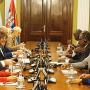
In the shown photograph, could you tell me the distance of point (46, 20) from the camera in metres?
10.2

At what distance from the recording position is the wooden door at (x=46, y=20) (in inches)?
400

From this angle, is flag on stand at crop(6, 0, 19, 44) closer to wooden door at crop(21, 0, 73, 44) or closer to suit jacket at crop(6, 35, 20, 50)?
wooden door at crop(21, 0, 73, 44)

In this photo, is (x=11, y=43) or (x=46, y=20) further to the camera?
(x=46, y=20)

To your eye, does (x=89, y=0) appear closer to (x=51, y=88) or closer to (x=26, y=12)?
(x=26, y=12)

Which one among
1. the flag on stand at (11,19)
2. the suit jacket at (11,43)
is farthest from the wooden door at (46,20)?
the suit jacket at (11,43)

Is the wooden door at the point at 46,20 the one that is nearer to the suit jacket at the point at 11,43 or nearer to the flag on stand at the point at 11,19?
the flag on stand at the point at 11,19

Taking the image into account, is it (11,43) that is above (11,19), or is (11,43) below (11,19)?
Answer: below

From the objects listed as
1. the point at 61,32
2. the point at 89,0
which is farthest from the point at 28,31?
the point at 89,0

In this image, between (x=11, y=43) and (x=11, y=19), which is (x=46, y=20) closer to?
(x=11, y=19)

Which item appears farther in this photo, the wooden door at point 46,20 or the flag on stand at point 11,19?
the wooden door at point 46,20

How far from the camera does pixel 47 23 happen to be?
1024cm

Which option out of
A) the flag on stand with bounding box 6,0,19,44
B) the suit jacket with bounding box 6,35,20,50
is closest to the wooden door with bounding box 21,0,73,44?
the flag on stand with bounding box 6,0,19,44

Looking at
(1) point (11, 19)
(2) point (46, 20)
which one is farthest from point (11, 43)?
→ (2) point (46, 20)

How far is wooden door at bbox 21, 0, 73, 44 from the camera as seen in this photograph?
10172 mm
